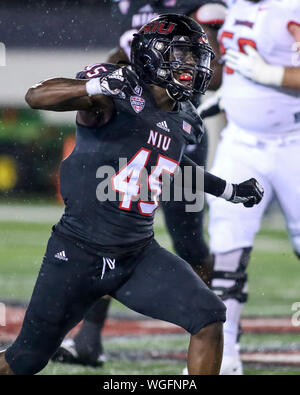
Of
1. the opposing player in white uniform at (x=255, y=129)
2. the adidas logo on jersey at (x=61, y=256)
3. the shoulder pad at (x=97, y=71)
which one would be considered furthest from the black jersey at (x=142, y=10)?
the adidas logo on jersey at (x=61, y=256)

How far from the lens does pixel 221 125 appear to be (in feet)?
33.4

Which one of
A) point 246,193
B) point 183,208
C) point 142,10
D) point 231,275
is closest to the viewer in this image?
point 246,193

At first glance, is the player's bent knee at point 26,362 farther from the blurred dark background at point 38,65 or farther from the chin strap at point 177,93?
the blurred dark background at point 38,65

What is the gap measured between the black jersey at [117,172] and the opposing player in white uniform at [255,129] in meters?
0.80

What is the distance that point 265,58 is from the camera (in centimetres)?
354

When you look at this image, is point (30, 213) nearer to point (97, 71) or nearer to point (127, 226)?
point (127, 226)

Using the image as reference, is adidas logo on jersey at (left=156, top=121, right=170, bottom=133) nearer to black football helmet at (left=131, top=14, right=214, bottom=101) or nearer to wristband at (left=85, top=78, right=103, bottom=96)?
black football helmet at (left=131, top=14, right=214, bottom=101)

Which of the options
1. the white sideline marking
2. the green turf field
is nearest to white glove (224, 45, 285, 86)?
the green turf field

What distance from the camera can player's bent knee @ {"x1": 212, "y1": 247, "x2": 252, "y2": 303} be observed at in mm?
3371

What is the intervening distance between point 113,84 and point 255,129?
1306mm

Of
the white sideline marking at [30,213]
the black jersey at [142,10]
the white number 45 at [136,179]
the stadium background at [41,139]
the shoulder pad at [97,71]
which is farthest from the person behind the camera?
the white sideline marking at [30,213]

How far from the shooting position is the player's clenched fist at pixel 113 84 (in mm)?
2346

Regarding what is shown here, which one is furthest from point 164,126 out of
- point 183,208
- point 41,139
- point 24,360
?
point 41,139
